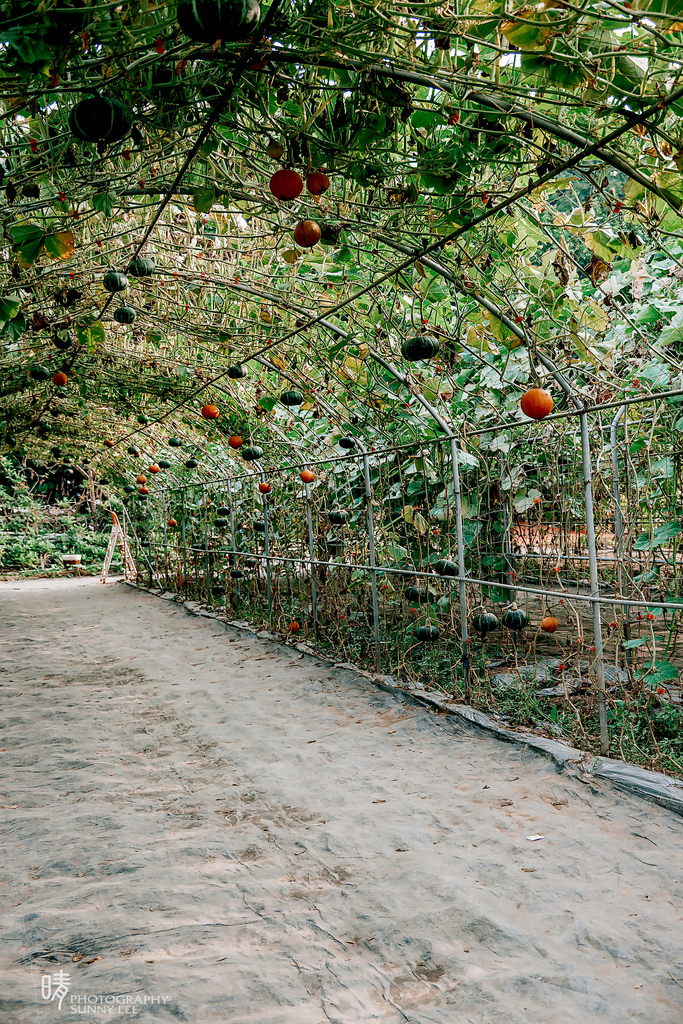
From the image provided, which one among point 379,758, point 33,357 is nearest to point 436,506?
point 379,758

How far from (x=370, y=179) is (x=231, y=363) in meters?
4.28

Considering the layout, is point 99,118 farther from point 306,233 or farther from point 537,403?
point 537,403

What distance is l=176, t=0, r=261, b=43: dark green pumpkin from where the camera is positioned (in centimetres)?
183

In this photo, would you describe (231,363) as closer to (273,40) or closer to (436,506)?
(436,506)

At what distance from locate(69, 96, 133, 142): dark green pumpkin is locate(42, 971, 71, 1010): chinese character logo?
118 inches

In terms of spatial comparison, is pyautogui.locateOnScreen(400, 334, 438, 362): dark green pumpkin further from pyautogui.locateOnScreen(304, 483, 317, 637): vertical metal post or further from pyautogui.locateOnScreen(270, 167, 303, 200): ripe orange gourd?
pyautogui.locateOnScreen(304, 483, 317, 637): vertical metal post

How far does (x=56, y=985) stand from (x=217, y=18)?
3013mm

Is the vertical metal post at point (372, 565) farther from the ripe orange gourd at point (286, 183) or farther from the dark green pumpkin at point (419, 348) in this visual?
the ripe orange gourd at point (286, 183)

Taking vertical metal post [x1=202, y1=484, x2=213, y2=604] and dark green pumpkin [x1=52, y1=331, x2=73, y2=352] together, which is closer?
dark green pumpkin [x1=52, y1=331, x2=73, y2=352]

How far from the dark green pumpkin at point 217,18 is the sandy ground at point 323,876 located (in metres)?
2.89

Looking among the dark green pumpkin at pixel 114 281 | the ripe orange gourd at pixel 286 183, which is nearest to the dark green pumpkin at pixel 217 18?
the ripe orange gourd at pixel 286 183

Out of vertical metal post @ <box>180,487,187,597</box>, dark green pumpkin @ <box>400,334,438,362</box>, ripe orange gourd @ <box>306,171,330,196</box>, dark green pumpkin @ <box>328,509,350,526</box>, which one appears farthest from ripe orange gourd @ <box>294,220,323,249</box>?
vertical metal post @ <box>180,487,187,597</box>

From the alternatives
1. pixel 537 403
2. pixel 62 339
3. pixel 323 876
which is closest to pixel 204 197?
pixel 537 403

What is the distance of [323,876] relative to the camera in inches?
120
